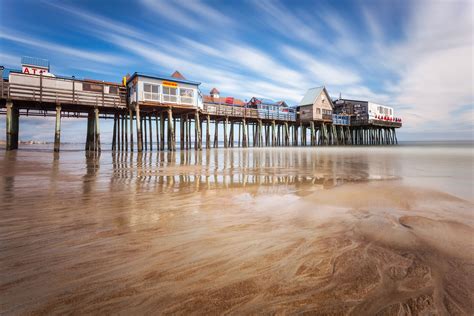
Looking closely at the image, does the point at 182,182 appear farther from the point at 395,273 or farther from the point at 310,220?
the point at 395,273

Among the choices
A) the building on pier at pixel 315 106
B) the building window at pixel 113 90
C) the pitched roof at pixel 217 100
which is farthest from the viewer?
the building on pier at pixel 315 106

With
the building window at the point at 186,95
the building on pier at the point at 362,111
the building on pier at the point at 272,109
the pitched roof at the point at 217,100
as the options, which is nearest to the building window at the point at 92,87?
the building window at the point at 186,95

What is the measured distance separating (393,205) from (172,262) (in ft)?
12.3

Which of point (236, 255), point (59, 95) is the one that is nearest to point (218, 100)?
point (59, 95)

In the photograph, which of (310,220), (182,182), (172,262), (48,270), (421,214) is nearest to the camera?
(48,270)

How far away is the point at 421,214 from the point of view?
3498 mm

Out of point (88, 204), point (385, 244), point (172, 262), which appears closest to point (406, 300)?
point (385, 244)

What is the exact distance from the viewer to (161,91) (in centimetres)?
2266

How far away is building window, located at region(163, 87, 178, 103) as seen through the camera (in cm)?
2284

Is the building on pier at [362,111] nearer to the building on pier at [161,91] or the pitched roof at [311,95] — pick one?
the pitched roof at [311,95]

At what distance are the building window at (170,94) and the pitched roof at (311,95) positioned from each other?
28354 millimetres

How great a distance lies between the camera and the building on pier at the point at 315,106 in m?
43.3

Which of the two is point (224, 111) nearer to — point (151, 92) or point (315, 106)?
point (151, 92)

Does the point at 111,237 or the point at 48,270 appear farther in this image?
the point at 111,237
